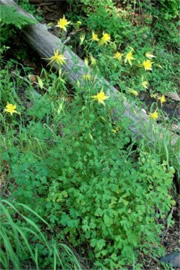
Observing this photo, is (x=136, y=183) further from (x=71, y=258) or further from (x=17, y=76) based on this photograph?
(x=17, y=76)

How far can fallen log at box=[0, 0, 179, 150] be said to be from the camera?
3527mm

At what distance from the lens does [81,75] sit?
4.29 metres

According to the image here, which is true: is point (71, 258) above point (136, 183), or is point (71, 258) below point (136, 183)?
below

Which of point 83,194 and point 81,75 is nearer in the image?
point 83,194

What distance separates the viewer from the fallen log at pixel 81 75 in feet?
11.6

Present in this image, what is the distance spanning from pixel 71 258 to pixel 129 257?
0.39 metres

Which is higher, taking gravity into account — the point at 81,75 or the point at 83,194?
the point at 81,75

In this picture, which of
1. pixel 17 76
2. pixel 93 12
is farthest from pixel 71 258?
pixel 93 12

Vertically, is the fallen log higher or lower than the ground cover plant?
higher

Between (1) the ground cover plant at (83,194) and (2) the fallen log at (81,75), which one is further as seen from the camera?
(2) the fallen log at (81,75)

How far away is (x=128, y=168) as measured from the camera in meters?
3.18

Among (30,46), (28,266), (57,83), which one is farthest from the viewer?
(30,46)

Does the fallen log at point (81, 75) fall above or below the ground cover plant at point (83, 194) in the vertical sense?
above

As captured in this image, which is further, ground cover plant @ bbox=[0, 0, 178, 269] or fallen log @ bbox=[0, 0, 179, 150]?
fallen log @ bbox=[0, 0, 179, 150]
